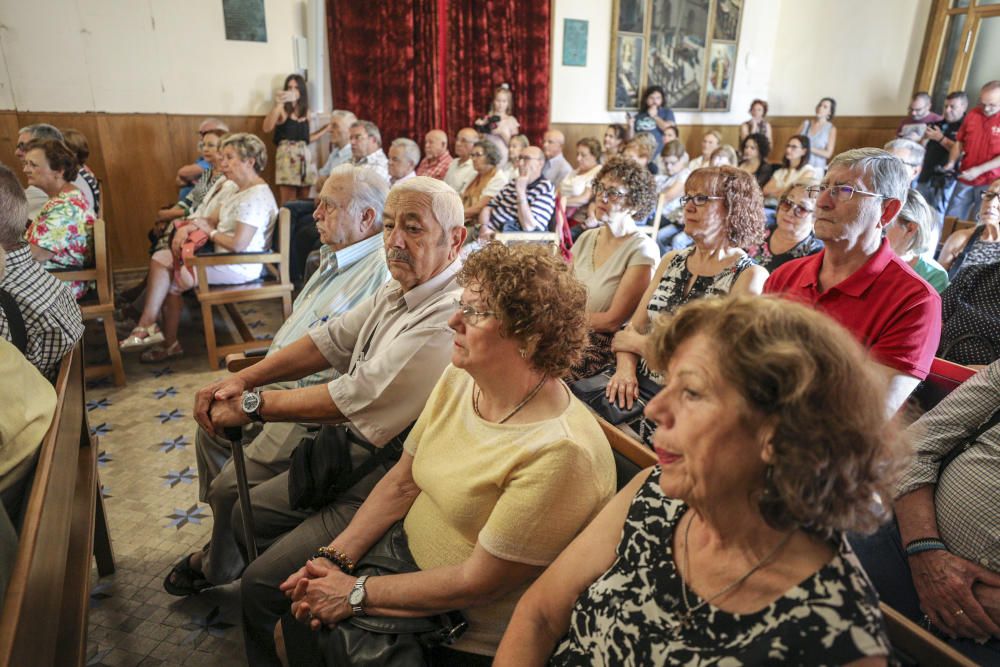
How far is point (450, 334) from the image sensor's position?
1542 millimetres

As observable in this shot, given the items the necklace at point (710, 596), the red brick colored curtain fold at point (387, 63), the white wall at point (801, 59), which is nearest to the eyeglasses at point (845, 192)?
the necklace at point (710, 596)

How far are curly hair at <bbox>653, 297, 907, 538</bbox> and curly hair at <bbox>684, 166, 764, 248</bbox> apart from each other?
153 centimetres

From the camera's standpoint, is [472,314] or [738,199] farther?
[738,199]

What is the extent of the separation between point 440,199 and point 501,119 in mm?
5124

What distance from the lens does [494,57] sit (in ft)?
23.1

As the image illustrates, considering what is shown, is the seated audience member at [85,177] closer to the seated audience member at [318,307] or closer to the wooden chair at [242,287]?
the wooden chair at [242,287]

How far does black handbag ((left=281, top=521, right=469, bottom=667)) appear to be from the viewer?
1.12m

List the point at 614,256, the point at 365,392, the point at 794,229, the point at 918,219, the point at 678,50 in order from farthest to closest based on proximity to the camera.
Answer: the point at 678,50 → the point at 794,229 → the point at 614,256 → the point at 918,219 → the point at 365,392

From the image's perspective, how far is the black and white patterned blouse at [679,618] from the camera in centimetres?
70

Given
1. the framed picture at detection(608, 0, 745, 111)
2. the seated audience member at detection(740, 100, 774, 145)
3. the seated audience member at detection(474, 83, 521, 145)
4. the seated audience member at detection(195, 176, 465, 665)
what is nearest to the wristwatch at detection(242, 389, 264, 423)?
the seated audience member at detection(195, 176, 465, 665)

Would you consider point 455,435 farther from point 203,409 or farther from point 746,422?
point 203,409

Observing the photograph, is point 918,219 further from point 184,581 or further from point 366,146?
point 366,146

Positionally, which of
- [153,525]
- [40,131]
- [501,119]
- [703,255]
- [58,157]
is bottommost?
[153,525]

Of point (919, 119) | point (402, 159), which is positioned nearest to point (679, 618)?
point (402, 159)
